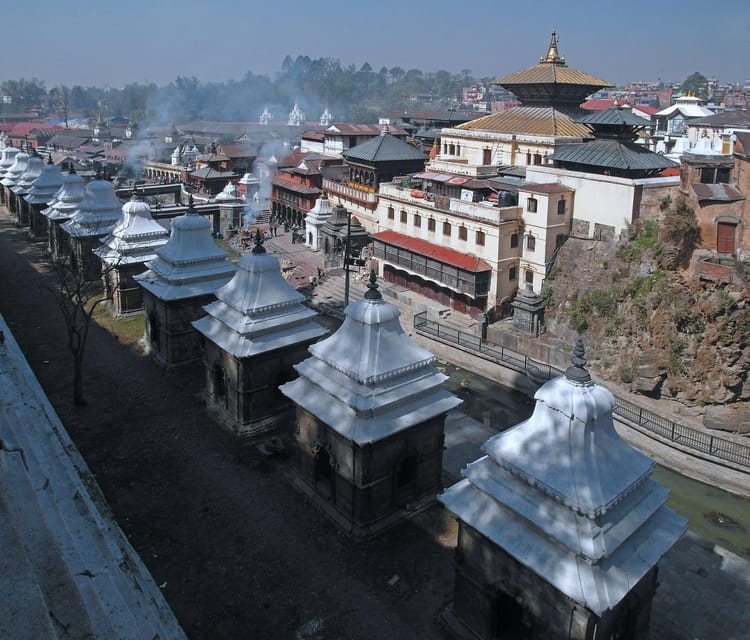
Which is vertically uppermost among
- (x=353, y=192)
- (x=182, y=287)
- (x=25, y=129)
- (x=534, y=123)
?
(x=25, y=129)

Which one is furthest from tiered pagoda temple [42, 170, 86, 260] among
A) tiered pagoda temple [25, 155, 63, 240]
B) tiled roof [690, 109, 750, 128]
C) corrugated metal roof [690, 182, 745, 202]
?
tiled roof [690, 109, 750, 128]

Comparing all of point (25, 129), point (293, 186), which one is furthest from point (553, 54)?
point (25, 129)

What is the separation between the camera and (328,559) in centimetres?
1712

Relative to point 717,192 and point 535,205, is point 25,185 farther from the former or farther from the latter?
point 717,192

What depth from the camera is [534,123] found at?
47.4 metres

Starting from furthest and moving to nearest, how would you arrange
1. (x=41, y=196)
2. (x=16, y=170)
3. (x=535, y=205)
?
→ (x=16, y=170)
(x=41, y=196)
(x=535, y=205)

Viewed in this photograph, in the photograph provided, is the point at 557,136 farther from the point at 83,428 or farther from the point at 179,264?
the point at 83,428

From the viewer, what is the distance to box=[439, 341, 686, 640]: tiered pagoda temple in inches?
474

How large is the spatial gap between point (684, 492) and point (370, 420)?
13.4 metres

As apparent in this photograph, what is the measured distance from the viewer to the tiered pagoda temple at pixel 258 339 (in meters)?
22.6

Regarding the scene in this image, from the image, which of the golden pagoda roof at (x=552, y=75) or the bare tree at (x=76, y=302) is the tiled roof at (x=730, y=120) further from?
the bare tree at (x=76, y=302)

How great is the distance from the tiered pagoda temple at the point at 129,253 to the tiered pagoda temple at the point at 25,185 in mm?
24637

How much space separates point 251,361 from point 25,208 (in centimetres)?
4267

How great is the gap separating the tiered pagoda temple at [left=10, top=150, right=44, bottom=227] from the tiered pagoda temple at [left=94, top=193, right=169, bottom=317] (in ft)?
80.8
